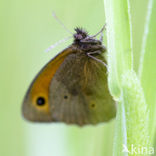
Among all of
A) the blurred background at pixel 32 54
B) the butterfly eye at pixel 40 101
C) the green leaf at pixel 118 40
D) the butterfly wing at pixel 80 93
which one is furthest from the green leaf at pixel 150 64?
the butterfly eye at pixel 40 101

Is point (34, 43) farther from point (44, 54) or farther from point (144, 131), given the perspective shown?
point (144, 131)

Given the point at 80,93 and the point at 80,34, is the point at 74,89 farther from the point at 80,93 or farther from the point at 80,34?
the point at 80,34

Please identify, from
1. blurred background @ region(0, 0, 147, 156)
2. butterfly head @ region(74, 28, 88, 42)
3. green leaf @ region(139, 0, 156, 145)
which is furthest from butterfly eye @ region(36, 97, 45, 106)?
green leaf @ region(139, 0, 156, 145)

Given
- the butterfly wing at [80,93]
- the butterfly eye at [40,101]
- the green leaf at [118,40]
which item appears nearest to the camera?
the green leaf at [118,40]

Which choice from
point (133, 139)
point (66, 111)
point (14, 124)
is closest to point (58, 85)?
point (66, 111)

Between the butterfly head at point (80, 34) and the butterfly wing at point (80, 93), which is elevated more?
the butterfly head at point (80, 34)

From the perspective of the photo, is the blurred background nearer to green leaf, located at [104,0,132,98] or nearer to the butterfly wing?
the butterfly wing

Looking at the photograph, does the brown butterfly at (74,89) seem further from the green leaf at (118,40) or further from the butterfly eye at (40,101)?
the green leaf at (118,40)
